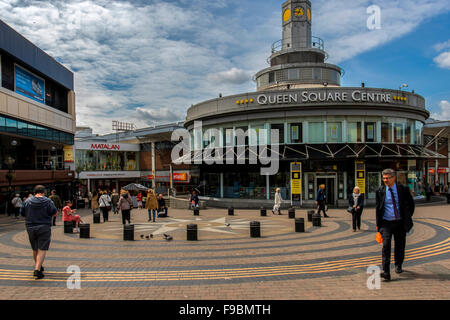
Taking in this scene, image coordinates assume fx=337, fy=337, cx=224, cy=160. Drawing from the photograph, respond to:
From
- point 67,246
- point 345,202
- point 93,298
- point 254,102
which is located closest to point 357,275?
point 93,298

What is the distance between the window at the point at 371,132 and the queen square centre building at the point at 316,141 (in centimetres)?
8

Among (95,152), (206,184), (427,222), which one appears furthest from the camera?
(95,152)

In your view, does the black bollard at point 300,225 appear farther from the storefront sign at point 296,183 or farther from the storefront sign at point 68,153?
the storefront sign at point 68,153

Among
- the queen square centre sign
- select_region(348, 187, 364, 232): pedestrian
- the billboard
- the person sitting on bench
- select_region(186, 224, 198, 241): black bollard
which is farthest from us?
the billboard

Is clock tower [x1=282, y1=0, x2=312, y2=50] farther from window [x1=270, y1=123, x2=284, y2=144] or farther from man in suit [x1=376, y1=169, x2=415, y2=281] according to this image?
man in suit [x1=376, y1=169, x2=415, y2=281]

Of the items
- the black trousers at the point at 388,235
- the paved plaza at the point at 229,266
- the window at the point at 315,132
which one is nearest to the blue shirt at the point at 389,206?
the black trousers at the point at 388,235

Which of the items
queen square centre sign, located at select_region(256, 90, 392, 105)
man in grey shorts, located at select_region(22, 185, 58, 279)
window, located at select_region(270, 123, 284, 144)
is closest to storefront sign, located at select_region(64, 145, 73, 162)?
window, located at select_region(270, 123, 284, 144)

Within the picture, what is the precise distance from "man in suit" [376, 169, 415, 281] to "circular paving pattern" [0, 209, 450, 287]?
126 centimetres

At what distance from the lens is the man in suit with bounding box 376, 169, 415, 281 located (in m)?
6.84

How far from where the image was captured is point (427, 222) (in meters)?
16.1

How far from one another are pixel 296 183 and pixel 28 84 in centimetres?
2519
